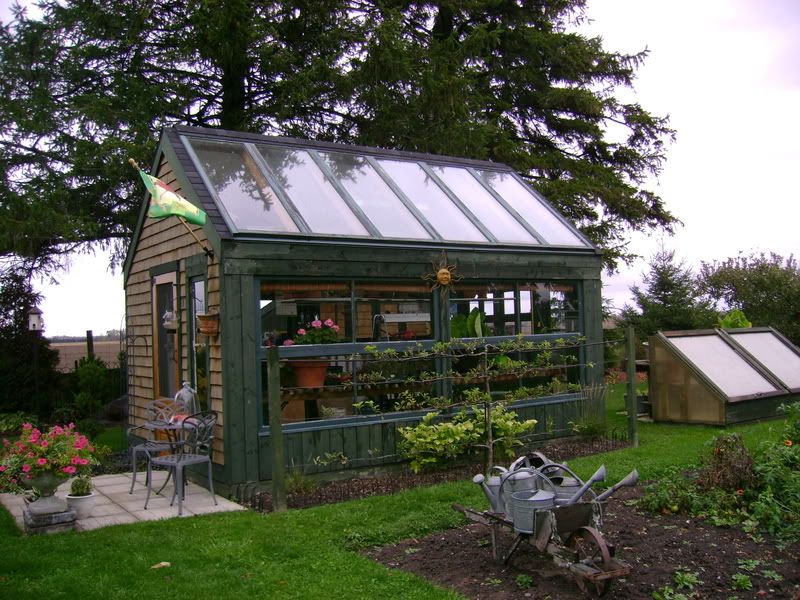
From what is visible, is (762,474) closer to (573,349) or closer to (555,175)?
(573,349)

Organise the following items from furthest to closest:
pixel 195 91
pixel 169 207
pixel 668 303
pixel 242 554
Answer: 1. pixel 668 303
2. pixel 195 91
3. pixel 169 207
4. pixel 242 554

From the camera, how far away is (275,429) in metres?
6.26

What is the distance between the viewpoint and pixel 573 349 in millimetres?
9398

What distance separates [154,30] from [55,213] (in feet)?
16.6

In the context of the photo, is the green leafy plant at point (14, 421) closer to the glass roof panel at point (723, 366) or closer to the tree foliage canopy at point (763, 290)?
the glass roof panel at point (723, 366)

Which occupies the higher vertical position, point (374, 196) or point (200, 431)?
point (374, 196)

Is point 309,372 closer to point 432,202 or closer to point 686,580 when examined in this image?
point 432,202

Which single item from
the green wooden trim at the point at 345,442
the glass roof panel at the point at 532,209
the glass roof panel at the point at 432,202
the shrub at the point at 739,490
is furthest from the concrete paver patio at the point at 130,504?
the glass roof panel at the point at 532,209

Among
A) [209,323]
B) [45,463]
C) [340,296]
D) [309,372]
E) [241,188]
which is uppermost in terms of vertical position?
[241,188]

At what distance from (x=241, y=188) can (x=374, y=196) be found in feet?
5.30

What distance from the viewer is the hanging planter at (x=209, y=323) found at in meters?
6.81

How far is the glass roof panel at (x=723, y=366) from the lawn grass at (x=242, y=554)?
16.1ft

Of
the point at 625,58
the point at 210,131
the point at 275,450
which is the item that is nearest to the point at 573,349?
the point at 275,450

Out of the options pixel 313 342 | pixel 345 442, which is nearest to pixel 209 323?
pixel 313 342
